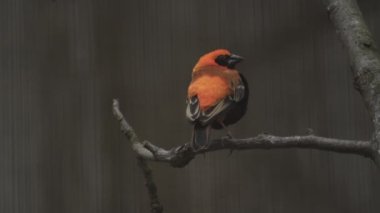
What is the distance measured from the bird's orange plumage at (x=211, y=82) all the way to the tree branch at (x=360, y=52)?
1.40 ft

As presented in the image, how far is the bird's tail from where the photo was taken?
1.56 metres

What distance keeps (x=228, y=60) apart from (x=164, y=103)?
43cm

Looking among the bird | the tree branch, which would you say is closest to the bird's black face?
the bird

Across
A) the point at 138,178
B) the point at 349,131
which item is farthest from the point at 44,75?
the point at 349,131

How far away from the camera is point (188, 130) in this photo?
7.60 ft

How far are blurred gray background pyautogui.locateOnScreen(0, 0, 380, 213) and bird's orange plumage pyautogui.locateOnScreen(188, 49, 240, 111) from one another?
1.16ft

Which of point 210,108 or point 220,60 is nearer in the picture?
point 210,108

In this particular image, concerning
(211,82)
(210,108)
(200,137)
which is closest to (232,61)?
(211,82)

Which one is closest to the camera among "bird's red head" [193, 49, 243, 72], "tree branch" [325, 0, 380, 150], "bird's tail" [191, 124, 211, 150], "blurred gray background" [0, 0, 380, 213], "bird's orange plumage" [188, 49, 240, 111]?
"tree branch" [325, 0, 380, 150]

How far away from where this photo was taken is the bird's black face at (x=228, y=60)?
1.98m

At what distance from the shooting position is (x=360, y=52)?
1.32 metres

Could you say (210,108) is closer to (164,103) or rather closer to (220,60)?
(220,60)

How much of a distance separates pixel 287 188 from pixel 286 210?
8 centimetres

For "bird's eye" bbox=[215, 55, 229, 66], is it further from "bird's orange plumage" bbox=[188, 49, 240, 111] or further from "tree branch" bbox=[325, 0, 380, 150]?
"tree branch" bbox=[325, 0, 380, 150]
